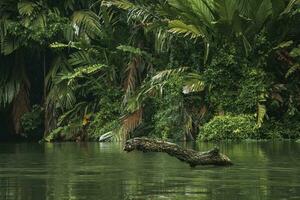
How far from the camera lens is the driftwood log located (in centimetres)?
977

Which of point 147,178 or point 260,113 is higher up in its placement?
point 260,113

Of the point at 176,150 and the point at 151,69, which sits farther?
the point at 151,69

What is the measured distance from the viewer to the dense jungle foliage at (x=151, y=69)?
18844 mm

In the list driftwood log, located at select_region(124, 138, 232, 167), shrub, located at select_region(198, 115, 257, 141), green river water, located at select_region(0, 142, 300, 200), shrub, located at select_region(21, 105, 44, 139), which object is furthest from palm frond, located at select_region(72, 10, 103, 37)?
driftwood log, located at select_region(124, 138, 232, 167)

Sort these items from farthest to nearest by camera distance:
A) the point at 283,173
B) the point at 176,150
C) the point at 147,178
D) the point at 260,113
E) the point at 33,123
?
the point at 33,123 → the point at 260,113 → the point at 176,150 → the point at 283,173 → the point at 147,178

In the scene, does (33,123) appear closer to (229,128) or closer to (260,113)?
(229,128)

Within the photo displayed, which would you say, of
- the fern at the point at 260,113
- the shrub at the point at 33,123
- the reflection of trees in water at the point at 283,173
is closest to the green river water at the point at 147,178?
the reflection of trees in water at the point at 283,173

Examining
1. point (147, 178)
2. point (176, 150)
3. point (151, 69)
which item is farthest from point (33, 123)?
point (147, 178)

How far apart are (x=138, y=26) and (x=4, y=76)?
16.5ft

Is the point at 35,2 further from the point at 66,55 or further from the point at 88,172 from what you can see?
the point at 88,172

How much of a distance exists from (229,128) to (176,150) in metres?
8.88

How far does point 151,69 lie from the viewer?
22.2 meters

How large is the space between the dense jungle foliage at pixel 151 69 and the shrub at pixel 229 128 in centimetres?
3

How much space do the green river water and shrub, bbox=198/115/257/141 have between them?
215 inches
